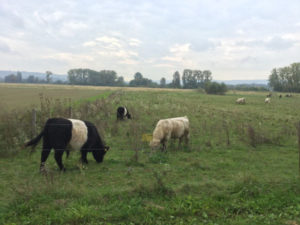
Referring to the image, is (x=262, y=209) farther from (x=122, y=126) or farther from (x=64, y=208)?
(x=122, y=126)

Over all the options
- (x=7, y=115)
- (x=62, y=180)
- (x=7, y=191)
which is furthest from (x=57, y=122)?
(x=7, y=115)

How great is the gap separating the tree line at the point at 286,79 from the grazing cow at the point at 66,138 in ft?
286

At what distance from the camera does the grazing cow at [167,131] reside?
9938 mm

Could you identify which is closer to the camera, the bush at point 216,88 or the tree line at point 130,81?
the bush at point 216,88

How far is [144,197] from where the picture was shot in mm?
5477

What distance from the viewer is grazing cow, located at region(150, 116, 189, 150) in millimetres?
9938

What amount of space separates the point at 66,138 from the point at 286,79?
300 feet

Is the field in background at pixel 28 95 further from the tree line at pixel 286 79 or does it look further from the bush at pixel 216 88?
the tree line at pixel 286 79

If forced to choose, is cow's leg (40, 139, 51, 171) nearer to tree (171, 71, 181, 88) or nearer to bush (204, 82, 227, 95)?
bush (204, 82, 227, 95)

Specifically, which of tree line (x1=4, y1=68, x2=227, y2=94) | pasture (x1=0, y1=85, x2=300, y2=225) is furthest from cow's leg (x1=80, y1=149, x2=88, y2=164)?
tree line (x1=4, y1=68, x2=227, y2=94)

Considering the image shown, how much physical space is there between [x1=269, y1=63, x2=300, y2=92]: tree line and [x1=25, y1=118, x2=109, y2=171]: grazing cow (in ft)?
286

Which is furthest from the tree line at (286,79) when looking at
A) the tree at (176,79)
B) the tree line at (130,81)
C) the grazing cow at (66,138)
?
the grazing cow at (66,138)

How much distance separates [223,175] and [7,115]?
983 centimetres

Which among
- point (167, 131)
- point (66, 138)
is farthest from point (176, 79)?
point (66, 138)
